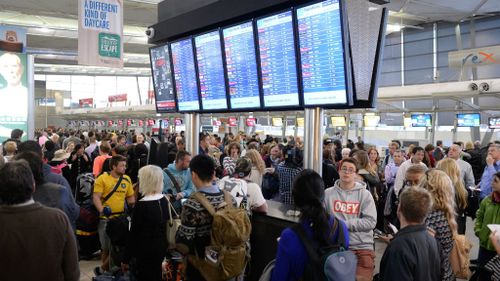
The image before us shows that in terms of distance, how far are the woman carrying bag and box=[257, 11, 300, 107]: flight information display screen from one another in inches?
54.1

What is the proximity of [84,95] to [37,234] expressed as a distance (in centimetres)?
4245

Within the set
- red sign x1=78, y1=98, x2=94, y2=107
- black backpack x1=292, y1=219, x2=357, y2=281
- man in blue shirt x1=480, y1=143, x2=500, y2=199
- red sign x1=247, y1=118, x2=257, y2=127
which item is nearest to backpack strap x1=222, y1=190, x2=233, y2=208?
black backpack x1=292, y1=219, x2=357, y2=281

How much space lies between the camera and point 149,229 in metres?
3.90

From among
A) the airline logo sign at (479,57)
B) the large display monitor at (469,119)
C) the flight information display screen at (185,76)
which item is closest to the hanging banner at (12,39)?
the flight information display screen at (185,76)

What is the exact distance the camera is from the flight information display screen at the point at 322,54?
3.66 meters

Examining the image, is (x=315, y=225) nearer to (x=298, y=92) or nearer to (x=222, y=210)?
(x=222, y=210)

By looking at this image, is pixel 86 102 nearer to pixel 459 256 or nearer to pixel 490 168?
pixel 490 168

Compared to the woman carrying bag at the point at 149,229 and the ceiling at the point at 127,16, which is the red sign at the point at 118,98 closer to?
the ceiling at the point at 127,16

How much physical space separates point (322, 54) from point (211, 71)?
1.71 m

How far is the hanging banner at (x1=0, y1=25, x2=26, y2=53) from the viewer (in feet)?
29.3

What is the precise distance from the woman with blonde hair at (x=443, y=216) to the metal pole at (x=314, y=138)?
966 millimetres

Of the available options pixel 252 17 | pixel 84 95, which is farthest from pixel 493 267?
pixel 84 95

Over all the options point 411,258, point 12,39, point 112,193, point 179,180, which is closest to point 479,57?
point 179,180

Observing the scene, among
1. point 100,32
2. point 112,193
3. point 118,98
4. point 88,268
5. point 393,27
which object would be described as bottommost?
point 88,268
